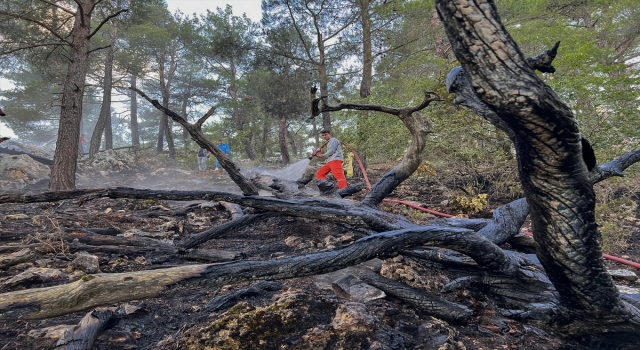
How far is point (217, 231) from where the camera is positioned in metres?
3.61

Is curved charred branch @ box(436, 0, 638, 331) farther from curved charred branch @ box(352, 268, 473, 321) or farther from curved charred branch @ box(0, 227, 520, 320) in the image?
curved charred branch @ box(352, 268, 473, 321)

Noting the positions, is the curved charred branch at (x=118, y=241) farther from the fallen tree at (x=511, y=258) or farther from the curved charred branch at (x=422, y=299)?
the curved charred branch at (x=422, y=299)

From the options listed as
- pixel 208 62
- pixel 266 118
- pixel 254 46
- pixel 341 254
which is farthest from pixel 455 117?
pixel 208 62

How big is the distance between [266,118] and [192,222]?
1599cm

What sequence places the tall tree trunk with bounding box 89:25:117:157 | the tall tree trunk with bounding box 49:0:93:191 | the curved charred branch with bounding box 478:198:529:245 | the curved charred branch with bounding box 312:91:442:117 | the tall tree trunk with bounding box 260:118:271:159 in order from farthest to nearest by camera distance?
the tall tree trunk with bounding box 260:118:271:159 < the tall tree trunk with bounding box 89:25:117:157 < the tall tree trunk with bounding box 49:0:93:191 < the curved charred branch with bounding box 312:91:442:117 < the curved charred branch with bounding box 478:198:529:245

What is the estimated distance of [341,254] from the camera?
1729mm

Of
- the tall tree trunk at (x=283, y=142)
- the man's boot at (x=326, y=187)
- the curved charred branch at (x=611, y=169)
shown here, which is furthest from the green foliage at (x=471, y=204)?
the tall tree trunk at (x=283, y=142)

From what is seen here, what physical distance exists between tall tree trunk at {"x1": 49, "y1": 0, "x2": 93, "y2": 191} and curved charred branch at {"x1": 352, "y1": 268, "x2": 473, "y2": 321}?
25.4ft

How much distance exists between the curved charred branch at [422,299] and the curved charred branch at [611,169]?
110cm

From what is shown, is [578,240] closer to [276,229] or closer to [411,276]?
[411,276]

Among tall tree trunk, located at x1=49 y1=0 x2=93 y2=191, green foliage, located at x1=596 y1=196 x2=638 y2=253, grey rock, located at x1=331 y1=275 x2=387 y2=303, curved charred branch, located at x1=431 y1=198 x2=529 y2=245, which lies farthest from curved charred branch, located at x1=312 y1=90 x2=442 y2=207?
tall tree trunk, located at x1=49 y1=0 x2=93 y2=191

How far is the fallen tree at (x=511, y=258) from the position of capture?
55.2 inches

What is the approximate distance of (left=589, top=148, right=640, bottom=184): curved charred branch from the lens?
5.65 ft

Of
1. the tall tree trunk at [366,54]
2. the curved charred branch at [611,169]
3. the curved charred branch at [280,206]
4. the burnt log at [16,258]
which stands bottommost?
the burnt log at [16,258]
